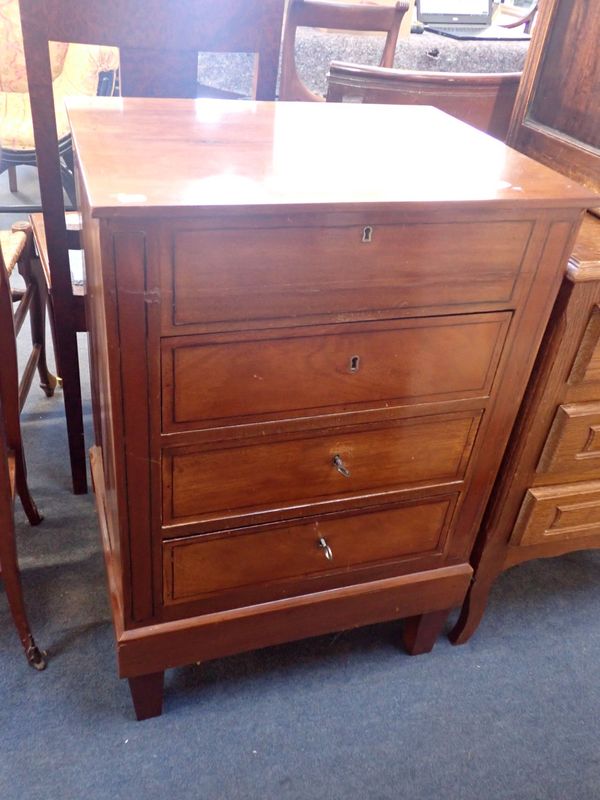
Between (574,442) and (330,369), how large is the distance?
52 cm

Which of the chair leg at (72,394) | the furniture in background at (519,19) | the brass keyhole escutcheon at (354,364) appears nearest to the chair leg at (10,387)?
the chair leg at (72,394)

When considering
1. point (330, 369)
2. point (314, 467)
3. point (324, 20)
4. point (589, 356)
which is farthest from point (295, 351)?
point (324, 20)

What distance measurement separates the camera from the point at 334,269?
85cm

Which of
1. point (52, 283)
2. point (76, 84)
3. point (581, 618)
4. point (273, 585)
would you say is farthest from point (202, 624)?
point (76, 84)

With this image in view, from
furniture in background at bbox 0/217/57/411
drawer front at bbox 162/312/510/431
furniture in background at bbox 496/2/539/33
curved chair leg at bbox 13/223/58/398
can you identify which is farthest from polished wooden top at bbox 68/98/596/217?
furniture in background at bbox 496/2/539/33

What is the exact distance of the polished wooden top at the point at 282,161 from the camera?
78cm

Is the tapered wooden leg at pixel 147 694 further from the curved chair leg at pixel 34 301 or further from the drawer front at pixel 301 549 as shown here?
the curved chair leg at pixel 34 301

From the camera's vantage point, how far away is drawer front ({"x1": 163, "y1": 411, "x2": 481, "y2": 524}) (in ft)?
3.21

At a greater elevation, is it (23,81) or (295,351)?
(295,351)

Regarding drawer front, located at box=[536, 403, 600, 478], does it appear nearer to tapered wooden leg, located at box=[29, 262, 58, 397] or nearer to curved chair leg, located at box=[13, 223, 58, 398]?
curved chair leg, located at box=[13, 223, 58, 398]

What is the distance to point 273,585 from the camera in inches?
45.4

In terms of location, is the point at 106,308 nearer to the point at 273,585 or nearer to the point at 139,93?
the point at 273,585

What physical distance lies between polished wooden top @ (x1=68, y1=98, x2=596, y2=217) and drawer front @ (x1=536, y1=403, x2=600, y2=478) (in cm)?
40

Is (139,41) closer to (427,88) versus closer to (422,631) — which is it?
(427,88)
